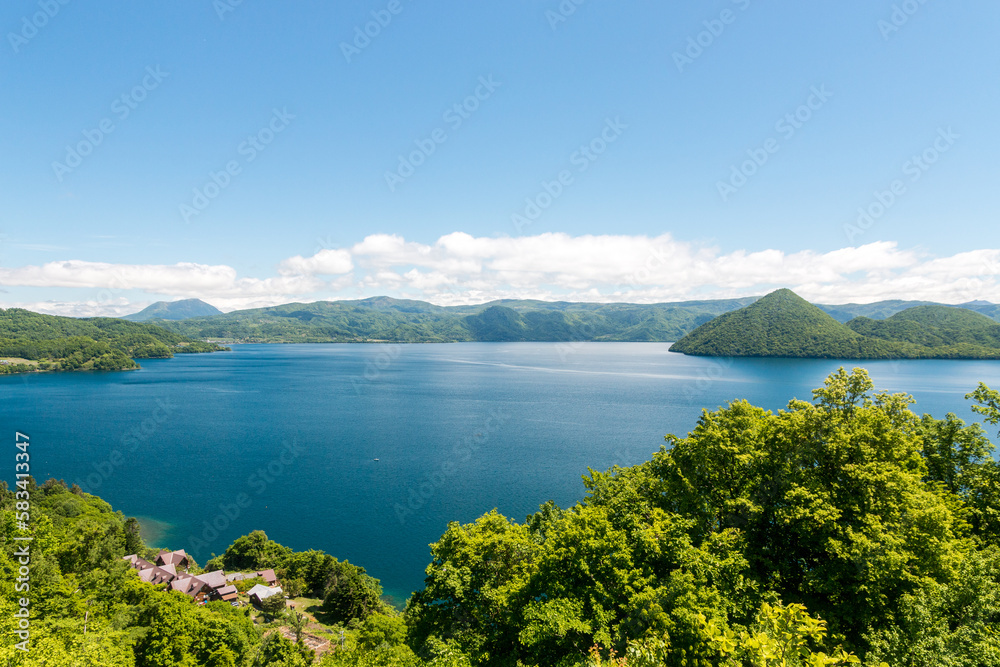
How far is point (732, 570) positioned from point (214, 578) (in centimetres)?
4500

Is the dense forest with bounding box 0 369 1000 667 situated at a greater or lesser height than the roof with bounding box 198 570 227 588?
greater

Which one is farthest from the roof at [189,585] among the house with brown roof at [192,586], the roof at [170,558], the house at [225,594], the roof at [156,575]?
the roof at [170,558]

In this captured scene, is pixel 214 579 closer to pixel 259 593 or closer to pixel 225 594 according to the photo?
pixel 225 594

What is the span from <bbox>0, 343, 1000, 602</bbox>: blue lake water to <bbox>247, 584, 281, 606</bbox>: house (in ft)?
26.9

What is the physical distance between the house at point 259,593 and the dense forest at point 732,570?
49.1 feet

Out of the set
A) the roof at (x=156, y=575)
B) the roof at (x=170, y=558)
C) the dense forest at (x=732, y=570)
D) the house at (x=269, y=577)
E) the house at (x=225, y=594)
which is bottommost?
the house at (x=269, y=577)

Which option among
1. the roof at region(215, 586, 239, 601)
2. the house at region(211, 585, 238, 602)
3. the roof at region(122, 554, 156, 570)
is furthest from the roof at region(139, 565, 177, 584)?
the roof at region(215, 586, 239, 601)

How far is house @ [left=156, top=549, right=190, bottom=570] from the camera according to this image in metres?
43.8

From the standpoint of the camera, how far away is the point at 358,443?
8125 centimetres

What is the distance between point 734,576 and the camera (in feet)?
52.4

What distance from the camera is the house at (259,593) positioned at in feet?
130

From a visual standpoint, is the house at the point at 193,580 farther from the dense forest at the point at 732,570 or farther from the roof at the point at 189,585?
the dense forest at the point at 732,570

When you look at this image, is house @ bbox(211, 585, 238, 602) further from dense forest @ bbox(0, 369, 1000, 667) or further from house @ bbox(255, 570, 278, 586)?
dense forest @ bbox(0, 369, 1000, 667)

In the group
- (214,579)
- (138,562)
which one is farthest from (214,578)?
(138,562)
